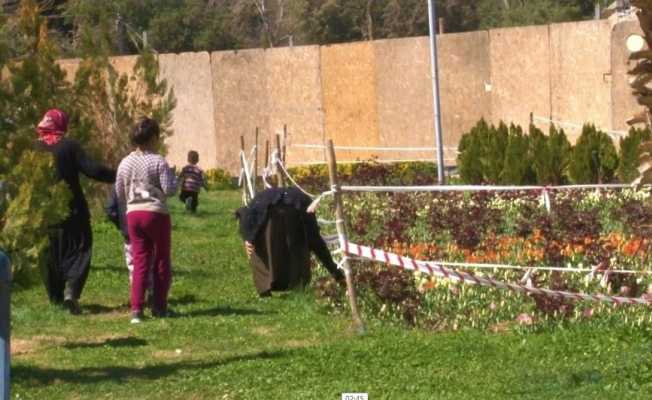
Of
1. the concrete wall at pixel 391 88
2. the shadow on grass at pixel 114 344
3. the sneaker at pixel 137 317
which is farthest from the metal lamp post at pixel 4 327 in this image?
the concrete wall at pixel 391 88

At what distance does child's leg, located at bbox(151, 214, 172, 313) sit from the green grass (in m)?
0.24

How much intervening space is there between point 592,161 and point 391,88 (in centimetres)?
867

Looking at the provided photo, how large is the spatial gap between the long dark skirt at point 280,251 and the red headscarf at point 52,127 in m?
1.73

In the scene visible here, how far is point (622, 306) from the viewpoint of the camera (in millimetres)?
9727

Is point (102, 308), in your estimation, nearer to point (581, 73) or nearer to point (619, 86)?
point (619, 86)

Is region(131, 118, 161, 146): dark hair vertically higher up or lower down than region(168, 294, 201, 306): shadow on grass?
higher up

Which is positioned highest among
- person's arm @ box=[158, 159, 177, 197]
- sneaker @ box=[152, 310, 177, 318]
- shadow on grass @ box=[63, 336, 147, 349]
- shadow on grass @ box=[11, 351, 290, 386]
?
person's arm @ box=[158, 159, 177, 197]

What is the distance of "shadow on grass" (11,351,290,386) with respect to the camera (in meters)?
8.81

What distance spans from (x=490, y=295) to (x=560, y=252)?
1059 millimetres

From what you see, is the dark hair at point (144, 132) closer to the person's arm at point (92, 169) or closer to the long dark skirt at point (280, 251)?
the person's arm at point (92, 169)

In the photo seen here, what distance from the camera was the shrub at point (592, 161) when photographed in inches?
774

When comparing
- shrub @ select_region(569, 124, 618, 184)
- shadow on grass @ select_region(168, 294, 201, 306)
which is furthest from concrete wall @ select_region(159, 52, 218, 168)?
shadow on grass @ select_region(168, 294, 201, 306)

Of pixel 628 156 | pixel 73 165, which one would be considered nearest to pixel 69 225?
pixel 73 165

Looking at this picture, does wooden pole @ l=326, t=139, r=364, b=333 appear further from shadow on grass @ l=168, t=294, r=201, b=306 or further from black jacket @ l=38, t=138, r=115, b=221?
shadow on grass @ l=168, t=294, r=201, b=306
